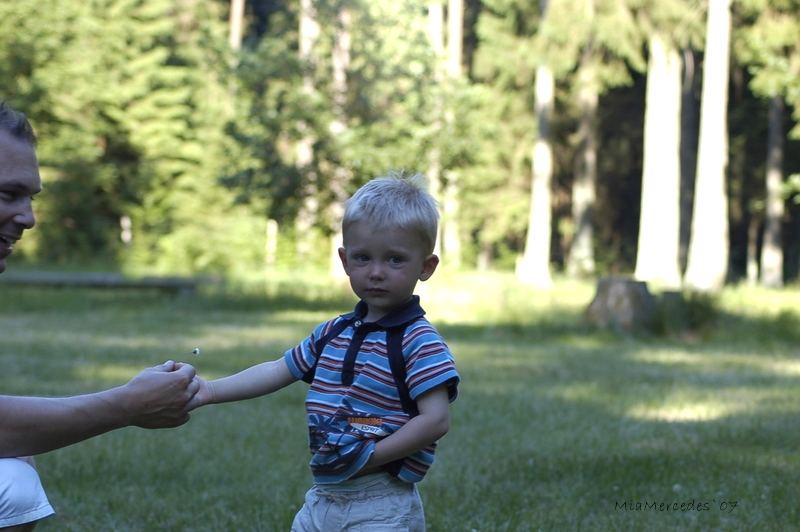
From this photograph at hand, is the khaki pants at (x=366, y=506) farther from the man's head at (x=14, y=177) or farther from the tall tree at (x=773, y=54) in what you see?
the tall tree at (x=773, y=54)

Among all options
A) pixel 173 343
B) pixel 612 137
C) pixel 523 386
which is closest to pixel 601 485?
pixel 523 386

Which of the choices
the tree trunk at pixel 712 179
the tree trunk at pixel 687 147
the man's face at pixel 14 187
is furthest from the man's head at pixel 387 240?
the tree trunk at pixel 687 147

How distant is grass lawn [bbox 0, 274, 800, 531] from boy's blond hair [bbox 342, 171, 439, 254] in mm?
2109

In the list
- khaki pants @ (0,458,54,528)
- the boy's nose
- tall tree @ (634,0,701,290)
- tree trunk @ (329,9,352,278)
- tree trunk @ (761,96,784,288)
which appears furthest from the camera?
tree trunk @ (761,96,784,288)

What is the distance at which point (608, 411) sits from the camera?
9.29 metres

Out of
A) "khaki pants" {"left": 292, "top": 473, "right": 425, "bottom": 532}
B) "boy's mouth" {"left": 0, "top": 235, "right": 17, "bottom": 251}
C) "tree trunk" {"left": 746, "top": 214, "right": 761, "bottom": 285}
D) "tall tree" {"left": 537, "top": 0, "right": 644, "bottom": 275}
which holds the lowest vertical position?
"tree trunk" {"left": 746, "top": 214, "right": 761, "bottom": 285}

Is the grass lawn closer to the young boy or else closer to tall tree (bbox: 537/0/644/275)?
the young boy

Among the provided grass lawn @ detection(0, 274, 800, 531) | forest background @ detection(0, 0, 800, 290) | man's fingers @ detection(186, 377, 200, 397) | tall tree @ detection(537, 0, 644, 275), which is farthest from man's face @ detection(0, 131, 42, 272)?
tall tree @ detection(537, 0, 644, 275)

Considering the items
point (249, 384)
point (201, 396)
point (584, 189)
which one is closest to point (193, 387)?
point (201, 396)

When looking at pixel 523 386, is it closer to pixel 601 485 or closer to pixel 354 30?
pixel 601 485

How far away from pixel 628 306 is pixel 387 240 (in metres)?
13.6

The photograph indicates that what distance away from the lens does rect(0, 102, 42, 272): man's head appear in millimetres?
3375

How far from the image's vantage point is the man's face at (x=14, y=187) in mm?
3377

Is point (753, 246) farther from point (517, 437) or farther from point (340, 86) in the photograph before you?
point (517, 437)
